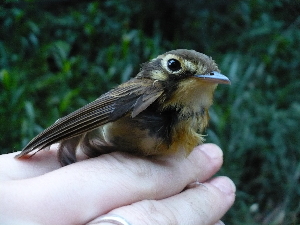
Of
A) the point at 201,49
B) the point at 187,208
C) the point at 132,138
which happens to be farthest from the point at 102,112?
the point at 201,49

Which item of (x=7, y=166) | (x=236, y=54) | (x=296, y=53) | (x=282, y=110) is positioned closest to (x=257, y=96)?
(x=282, y=110)

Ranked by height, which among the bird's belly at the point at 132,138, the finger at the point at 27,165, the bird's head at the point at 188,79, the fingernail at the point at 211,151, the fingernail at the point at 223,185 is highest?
the bird's head at the point at 188,79

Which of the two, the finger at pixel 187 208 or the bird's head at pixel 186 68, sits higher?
the bird's head at pixel 186 68

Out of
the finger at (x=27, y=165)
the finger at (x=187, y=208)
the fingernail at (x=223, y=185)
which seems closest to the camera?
the finger at (x=187, y=208)

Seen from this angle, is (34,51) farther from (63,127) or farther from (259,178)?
(63,127)

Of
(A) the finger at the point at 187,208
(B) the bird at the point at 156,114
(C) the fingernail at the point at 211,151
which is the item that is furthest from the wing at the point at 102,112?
(C) the fingernail at the point at 211,151

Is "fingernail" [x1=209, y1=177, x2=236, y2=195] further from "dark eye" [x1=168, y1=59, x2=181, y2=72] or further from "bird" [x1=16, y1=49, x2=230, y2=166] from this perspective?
"dark eye" [x1=168, y1=59, x2=181, y2=72]

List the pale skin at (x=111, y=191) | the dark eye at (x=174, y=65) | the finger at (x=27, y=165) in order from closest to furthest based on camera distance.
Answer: the pale skin at (x=111, y=191), the finger at (x=27, y=165), the dark eye at (x=174, y=65)

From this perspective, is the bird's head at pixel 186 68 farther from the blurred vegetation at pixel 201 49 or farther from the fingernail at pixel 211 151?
the blurred vegetation at pixel 201 49
